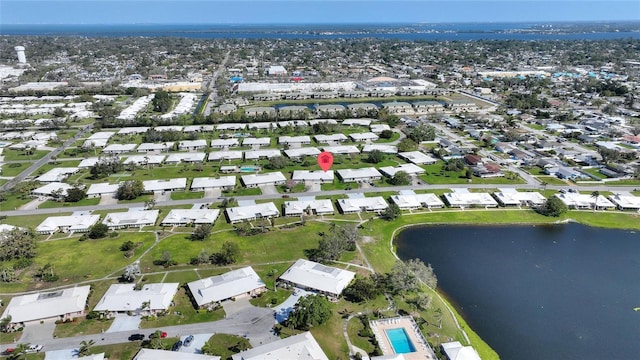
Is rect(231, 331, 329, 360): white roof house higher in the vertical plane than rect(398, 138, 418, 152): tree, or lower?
lower

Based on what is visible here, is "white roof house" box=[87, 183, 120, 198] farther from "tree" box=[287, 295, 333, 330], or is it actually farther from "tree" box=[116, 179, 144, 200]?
"tree" box=[287, 295, 333, 330]

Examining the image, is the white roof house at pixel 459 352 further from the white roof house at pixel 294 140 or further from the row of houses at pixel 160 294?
the white roof house at pixel 294 140

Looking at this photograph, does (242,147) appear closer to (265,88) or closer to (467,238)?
(467,238)

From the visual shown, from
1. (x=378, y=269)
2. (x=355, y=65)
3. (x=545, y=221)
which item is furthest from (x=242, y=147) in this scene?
(x=355, y=65)

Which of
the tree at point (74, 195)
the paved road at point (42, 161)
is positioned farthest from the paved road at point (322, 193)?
the paved road at point (42, 161)

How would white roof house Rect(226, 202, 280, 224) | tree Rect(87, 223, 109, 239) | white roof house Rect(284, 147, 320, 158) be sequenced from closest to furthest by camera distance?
tree Rect(87, 223, 109, 239), white roof house Rect(226, 202, 280, 224), white roof house Rect(284, 147, 320, 158)

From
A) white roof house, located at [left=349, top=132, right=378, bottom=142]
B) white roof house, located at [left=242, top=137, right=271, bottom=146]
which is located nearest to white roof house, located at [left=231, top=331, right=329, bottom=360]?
white roof house, located at [left=242, top=137, right=271, bottom=146]

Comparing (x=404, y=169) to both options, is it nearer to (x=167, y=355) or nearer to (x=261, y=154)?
(x=261, y=154)
